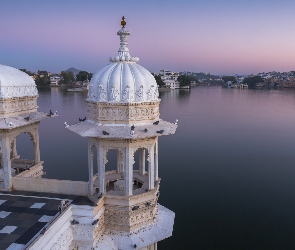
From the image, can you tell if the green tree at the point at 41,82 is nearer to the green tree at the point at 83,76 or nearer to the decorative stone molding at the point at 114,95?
the green tree at the point at 83,76

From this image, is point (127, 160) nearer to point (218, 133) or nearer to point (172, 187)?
point (172, 187)

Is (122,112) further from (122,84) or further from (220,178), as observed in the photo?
(220,178)

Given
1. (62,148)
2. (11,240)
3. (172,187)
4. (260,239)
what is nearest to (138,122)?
(11,240)

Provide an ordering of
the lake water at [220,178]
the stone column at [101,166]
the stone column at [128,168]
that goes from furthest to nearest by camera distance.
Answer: the lake water at [220,178] < the stone column at [101,166] < the stone column at [128,168]

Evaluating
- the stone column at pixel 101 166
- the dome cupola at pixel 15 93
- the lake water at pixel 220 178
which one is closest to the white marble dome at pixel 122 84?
the stone column at pixel 101 166

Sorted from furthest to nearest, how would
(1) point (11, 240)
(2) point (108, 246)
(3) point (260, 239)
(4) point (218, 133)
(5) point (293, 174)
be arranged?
1. (4) point (218, 133)
2. (5) point (293, 174)
3. (3) point (260, 239)
4. (2) point (108, 246)
5. (1) point (11, 240)

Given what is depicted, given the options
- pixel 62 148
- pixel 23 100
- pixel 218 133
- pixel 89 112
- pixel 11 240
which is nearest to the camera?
pixel 11 240

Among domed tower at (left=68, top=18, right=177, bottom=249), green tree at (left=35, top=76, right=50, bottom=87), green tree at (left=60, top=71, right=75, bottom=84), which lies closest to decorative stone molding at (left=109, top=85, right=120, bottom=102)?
domed tower at (left=68, top=18, right=177, bottom=249)

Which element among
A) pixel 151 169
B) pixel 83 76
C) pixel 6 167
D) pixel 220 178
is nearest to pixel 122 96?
pixel 151 169
